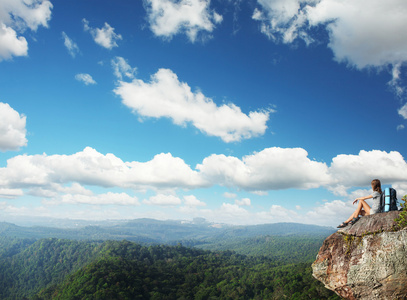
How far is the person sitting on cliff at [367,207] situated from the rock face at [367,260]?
288mm

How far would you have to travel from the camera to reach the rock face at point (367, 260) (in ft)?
Answer: 25.6

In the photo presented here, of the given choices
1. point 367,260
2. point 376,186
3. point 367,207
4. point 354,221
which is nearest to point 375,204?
point 367,207

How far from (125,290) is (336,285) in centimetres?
9125

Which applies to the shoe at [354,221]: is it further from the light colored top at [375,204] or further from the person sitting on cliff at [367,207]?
the light colored top at [375,204]

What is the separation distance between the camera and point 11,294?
146 meters

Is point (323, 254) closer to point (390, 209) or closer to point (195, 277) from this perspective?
point (390, 209)

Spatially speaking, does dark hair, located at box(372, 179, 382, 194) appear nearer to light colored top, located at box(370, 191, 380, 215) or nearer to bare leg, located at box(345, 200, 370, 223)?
light colored top, located at box(370, 191, 380, 215)

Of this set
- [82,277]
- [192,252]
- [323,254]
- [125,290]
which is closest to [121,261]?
[82,277]

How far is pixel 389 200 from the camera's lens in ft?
29.7

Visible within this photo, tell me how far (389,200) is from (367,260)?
8.09ft

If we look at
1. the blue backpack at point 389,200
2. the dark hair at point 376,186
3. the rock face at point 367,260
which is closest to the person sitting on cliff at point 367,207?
the dark hair at point 376,186

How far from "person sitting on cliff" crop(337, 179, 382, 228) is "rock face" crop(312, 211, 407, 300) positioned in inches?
11.3

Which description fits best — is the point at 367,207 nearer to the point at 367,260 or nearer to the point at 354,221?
the point at 354,221

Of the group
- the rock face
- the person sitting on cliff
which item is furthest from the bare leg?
the rock face
